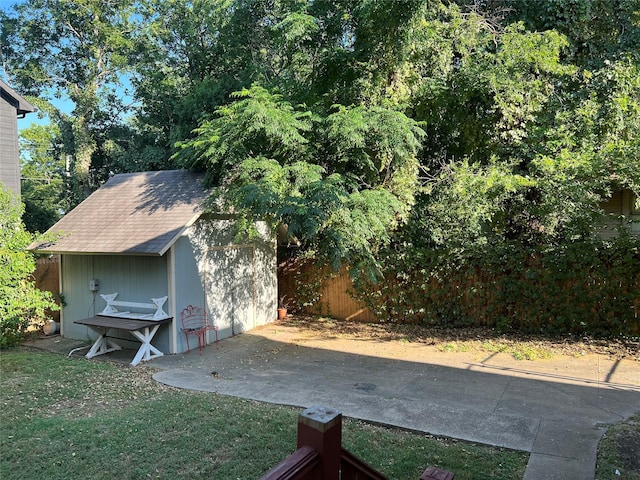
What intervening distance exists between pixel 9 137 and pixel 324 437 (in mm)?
14985

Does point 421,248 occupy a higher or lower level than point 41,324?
higher

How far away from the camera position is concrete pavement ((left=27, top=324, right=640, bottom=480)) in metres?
4.80

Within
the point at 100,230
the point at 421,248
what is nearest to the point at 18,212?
the point at 100,230

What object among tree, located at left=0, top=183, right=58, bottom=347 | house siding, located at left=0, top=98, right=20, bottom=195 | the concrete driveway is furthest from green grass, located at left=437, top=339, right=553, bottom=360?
house siding, located at left=0, top=98, right=20, bottom=195

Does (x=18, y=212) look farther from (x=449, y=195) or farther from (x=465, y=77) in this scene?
(x=465, y=77)

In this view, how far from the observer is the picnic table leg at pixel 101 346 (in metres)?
8.29

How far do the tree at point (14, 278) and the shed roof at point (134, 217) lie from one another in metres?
0.33

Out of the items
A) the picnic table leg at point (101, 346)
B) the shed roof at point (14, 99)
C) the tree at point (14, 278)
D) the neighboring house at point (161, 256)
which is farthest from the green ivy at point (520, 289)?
the shed roof at point (14, 99)

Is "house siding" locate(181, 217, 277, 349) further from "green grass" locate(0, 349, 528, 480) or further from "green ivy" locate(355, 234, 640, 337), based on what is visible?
"green grass" locate(0, 349, 528, 480)

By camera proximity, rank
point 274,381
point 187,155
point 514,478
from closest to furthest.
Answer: point 514,478
point 274,381
point 187,155

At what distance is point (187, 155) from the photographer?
9.89 meters

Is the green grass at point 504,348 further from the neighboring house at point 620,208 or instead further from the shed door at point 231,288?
the shed door at point 231,288

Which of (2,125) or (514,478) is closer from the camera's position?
(514,478)

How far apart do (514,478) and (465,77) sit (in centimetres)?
767
